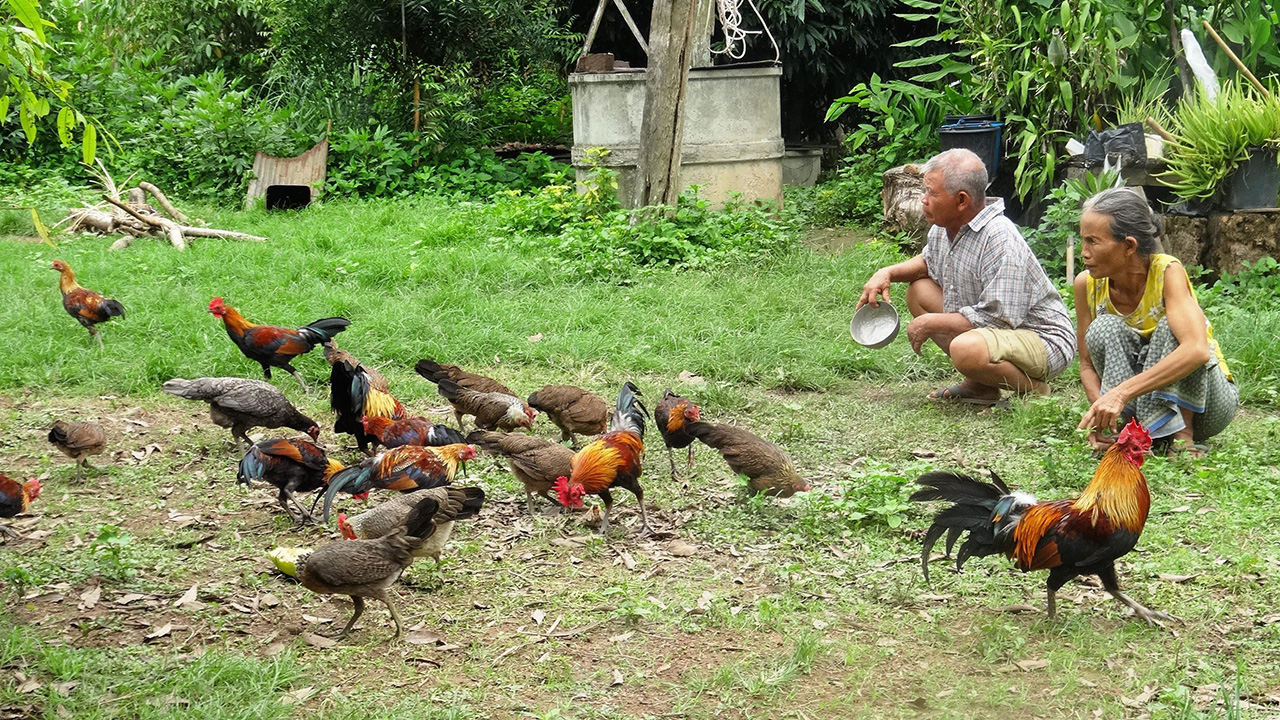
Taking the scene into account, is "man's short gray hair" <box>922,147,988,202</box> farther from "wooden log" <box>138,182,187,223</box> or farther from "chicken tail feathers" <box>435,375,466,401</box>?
"wooden log" <box>138,182,187,223</box>

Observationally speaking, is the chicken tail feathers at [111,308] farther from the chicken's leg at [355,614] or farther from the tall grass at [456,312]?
the chicken's leg at [355,614]

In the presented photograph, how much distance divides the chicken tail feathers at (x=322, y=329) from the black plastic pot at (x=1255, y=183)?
7.02 m

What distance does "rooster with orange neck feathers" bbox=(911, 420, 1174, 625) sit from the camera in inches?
161

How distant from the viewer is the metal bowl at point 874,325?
7.37m

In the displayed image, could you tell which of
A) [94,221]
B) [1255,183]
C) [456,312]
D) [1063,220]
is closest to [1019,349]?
[1063,220]

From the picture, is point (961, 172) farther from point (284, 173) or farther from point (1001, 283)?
point (284, 173)

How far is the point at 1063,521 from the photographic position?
4098 millimetres

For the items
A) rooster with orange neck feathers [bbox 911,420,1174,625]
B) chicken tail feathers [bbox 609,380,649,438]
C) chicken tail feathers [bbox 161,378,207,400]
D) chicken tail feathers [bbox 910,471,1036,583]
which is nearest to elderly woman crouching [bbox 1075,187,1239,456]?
rooster with orange neck feathers [bbox 911,420,1174,625]

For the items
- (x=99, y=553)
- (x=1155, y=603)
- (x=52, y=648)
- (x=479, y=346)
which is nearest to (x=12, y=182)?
(x=479, y=346)

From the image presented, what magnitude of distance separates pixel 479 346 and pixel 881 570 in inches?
163

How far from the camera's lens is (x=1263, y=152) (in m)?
8.89

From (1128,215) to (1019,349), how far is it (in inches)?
52.9

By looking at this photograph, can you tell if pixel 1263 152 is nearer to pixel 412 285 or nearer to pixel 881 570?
pixel 881 570

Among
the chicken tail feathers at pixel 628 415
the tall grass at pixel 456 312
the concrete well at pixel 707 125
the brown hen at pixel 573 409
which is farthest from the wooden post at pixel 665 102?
the chicken tail feathers at pixel 628 415
